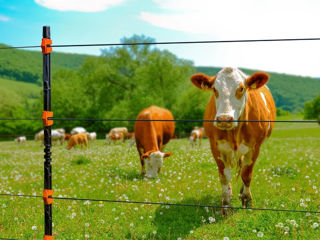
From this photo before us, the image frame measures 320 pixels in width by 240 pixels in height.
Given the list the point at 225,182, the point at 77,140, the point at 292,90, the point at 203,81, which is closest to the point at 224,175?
the point at 225,182

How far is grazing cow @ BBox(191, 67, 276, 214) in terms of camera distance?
4.92m

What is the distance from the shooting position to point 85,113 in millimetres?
34094

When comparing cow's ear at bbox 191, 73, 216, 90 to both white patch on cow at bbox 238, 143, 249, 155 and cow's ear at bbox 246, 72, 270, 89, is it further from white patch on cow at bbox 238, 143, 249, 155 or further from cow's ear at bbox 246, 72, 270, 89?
white patch on cow at bbox 238, 143, 249, 155

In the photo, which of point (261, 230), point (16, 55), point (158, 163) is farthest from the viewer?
point (16, 55)

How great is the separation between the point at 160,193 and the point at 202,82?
2509 mm

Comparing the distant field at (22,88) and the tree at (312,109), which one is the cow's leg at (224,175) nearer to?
the tree at (312,109)

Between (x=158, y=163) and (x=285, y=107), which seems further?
(x=285, y=107)

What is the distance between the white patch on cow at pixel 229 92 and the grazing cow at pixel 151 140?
11.4ft

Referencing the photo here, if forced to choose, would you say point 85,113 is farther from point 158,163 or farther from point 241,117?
point 241,117

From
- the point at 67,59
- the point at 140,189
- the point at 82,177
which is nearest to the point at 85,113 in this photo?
the point at 82,177

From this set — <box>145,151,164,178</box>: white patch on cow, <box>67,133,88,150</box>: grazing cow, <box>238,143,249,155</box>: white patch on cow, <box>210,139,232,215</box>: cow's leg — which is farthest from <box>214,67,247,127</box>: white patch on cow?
<box>67,133,88,150</box>: grazing cow

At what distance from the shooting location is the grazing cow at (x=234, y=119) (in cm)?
492

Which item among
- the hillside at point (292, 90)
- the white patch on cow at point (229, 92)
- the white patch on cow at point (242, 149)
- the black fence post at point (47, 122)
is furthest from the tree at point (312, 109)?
the black fence post at point (47, 122)

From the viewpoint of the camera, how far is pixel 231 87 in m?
4.95
